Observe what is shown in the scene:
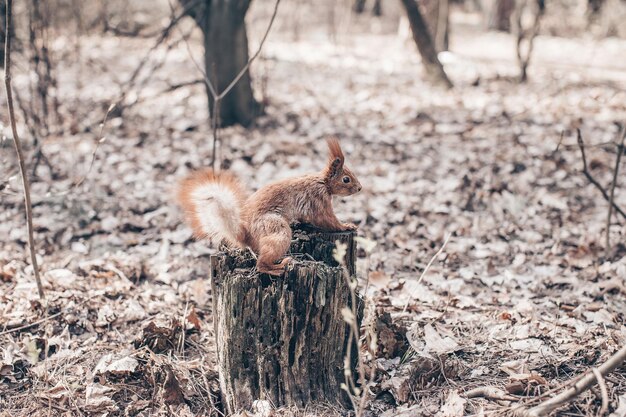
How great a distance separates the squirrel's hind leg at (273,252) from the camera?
2898 mm

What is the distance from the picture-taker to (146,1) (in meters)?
16.7

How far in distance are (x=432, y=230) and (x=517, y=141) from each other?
252 centimetres

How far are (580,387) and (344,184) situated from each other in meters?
1.52

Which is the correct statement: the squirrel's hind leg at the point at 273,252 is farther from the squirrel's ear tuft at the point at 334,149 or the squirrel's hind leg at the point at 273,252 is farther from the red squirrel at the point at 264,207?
the squirrel's ear tuft at the point at 334,149

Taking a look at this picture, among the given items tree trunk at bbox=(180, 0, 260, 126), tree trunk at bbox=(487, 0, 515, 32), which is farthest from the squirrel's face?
tree trunk at bbox=(487, 0, 515, 32)

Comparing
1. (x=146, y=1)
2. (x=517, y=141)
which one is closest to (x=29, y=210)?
(x=517, y=141)

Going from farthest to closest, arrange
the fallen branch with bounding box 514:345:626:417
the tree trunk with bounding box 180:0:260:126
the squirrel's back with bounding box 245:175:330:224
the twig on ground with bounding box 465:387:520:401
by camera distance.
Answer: the tree trunk with bounding box 180:0:260:126 → the squirrel's back with bounding box 245:175:330:224 → the twig on ground with bounding box 465:387:520:401 → the fallen branch with bounding box 514:345:626:417

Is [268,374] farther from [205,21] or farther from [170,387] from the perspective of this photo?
[205,21]

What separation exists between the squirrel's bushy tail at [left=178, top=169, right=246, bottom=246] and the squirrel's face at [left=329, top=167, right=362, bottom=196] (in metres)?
0.57

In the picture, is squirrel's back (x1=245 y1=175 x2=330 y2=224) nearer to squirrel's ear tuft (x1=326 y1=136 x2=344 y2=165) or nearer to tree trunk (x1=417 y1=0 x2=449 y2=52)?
squirrel's ear tuft (x1=326 y1=136 x2=344 y2=165)

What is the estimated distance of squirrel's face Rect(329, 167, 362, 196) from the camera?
3428 millimetres

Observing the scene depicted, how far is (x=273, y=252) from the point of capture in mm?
2908

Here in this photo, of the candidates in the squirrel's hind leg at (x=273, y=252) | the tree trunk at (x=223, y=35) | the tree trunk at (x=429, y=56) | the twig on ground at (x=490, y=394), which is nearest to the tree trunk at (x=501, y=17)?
the tree trunk at (x=429, y=56)

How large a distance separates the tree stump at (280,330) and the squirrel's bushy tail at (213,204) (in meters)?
0.12
